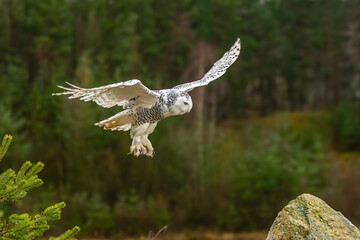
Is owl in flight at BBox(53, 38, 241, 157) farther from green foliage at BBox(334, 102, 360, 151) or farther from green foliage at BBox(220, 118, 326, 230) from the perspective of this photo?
green foliage at BBox(334, 102, 360, 151)

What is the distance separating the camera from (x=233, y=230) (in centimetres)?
2658

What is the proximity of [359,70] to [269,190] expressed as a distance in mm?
11934

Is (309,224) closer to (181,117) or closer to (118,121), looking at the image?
(118,121)

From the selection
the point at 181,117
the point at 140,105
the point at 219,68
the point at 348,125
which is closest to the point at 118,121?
the point at 140,105

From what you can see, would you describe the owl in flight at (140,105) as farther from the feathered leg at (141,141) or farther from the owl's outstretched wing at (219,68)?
the owl's outstretched wing at (219,68)

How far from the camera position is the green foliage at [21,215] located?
15.4 feet

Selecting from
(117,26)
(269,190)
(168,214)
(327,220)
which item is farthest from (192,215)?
(327,220)

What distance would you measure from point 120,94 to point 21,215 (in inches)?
99.2

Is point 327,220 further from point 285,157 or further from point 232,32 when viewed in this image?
point 232,32

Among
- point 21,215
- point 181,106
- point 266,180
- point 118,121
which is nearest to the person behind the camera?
point 21,215

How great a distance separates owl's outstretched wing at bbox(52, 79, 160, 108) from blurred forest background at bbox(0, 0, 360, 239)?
15.0m

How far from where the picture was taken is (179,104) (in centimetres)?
683

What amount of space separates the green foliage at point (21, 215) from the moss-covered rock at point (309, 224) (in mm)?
1726

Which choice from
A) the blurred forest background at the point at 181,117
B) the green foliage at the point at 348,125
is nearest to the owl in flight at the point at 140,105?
the blurred forest background at the point at 181,117
